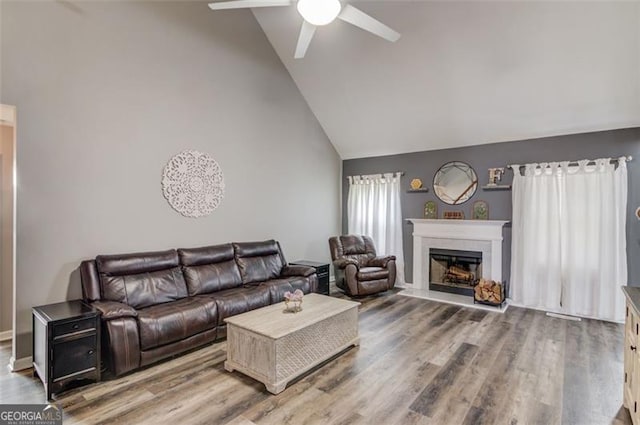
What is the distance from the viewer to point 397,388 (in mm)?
2621

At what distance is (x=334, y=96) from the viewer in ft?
18.4

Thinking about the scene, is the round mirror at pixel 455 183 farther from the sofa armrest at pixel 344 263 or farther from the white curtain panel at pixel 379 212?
the sofa armrest at pixel 344 263

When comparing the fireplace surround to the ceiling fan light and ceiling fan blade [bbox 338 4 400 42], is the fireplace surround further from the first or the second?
the ceiling fan light

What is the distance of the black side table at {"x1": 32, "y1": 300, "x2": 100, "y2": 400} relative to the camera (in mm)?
2447

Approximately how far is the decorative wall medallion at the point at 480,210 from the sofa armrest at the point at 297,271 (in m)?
2.78

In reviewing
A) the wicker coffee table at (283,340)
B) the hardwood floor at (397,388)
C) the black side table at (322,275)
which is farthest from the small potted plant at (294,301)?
the black side table at (322,275)

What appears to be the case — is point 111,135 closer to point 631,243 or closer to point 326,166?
point 326,166

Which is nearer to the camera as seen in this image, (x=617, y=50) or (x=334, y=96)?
(x=617, y=50)

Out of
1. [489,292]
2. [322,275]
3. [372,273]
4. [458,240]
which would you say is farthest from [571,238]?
[322,275]

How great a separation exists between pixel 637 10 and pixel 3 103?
5.83 meters

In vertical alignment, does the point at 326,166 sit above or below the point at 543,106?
below

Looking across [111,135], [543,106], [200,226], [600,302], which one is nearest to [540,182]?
[543,106]

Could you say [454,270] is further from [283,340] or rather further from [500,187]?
[283,340]

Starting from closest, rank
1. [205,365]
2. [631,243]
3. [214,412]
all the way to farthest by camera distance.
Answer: [214,412] → [205,365] → [631,243]
